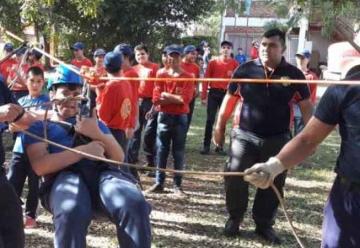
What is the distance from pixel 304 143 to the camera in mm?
3107

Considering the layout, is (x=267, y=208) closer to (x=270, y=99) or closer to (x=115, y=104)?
(x=270, y=99)

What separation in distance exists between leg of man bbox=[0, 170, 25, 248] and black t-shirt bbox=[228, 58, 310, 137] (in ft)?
7.69

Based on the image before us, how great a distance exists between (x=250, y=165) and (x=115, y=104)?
4.62ft

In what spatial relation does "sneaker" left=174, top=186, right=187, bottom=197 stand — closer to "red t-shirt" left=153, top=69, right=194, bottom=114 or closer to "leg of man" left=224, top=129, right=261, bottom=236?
"red t-shirt" left=153, top=69, right=194, bottom=114

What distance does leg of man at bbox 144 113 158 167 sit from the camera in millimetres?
7199

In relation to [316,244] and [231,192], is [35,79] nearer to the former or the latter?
[231,192]

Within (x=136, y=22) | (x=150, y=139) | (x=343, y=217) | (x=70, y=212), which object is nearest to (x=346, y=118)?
(x=343, y=217)

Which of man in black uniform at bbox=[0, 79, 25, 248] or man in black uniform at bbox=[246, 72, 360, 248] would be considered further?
man in black uniform at bbox=[0, 79, 25, 248]

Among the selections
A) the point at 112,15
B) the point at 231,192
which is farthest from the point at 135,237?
the point at 112,15

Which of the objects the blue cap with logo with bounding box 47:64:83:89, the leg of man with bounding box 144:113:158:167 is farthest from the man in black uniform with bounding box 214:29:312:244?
the leg of man with bounding box 144:113:158:167

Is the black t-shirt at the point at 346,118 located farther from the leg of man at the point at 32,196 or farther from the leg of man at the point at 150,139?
the leg of man at the point at 150,139

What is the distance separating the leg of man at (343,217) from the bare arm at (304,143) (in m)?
0.23

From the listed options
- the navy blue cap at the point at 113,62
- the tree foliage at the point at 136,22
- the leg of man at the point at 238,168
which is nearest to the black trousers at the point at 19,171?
the navy blue cap at the point at 113,62

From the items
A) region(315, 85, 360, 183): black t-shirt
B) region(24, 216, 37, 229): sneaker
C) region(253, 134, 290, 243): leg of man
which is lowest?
region(24, 216, 37, 229): sneaker
